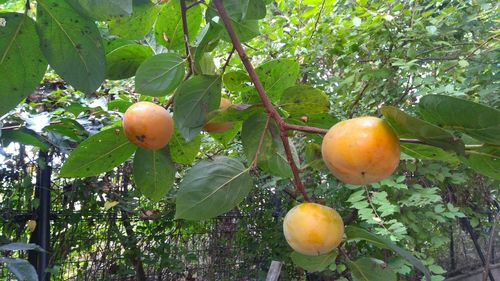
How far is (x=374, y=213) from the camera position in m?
2.06

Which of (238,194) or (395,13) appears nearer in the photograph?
(238,194)

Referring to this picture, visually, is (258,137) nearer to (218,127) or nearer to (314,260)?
(218,127)

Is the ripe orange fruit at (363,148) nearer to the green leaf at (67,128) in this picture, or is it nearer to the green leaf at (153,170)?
the green leaf at (153,170)

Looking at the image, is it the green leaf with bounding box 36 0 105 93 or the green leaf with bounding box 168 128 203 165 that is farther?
the green leaf with bounding box 168 128 203 165

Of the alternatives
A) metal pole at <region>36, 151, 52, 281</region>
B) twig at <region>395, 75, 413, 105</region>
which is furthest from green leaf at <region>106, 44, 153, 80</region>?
twig at <region>395, 75, 413, 105</region>

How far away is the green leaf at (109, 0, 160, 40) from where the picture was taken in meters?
0.90

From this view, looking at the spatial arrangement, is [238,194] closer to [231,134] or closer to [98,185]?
[231,134]

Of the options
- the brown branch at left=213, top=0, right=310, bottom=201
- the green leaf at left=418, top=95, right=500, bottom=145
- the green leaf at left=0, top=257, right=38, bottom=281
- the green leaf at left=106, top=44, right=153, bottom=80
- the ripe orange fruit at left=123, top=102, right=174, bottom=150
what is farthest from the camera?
the green leaf at left=0, top=257, right=38, bottom=281

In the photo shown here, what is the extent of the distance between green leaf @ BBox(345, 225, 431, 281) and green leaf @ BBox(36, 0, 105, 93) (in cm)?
55

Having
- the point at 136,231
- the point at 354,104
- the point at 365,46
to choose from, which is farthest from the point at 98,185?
the point at 365,46

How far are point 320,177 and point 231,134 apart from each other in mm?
1944

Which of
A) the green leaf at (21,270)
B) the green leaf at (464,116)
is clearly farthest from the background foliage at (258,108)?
the green leaf at (21,270)

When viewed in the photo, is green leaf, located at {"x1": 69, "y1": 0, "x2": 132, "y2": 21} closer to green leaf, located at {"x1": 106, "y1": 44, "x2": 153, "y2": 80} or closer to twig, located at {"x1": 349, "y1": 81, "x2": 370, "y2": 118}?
green leaf, located at {"x1": 106, "y1": 44, "x2": 153, "y2": 80}

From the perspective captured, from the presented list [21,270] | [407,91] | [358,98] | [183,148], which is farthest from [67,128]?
[407,91]
